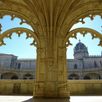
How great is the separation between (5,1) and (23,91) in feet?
12.5

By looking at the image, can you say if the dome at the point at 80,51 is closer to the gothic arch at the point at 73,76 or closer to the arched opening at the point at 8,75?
the gothic arch at the point at 73,76

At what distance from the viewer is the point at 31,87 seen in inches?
259

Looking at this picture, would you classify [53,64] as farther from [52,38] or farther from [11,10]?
[11,10]

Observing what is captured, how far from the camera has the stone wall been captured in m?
6.45

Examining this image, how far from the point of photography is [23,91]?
652 centimetres

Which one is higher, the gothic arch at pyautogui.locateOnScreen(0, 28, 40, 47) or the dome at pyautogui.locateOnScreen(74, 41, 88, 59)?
the dome at pyautogui.locateOnScreen(74, 41, 88, 59)

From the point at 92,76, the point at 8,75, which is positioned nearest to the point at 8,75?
the point at 8,75

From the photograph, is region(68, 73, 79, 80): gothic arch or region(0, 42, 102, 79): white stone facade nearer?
region(0, 42, 102, 79): white stone facade

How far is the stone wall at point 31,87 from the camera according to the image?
21.2ft

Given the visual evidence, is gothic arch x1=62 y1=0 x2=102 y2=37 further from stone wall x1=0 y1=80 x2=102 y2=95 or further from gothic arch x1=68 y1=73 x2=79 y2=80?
gothic arch x1=68 y1=73 x2=79 y2=80

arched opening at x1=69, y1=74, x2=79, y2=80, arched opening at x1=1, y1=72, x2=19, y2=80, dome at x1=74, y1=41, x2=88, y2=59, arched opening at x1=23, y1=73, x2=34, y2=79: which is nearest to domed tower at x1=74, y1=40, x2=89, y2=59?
dome at x1=74, y1=41, x2=88, y2=59

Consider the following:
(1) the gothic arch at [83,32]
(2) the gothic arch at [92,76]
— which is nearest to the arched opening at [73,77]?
(2) the gothic arch at [92,76]

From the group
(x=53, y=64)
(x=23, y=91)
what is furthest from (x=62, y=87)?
(x=23, y=91)

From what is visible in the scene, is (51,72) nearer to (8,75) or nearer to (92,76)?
(92,76)
